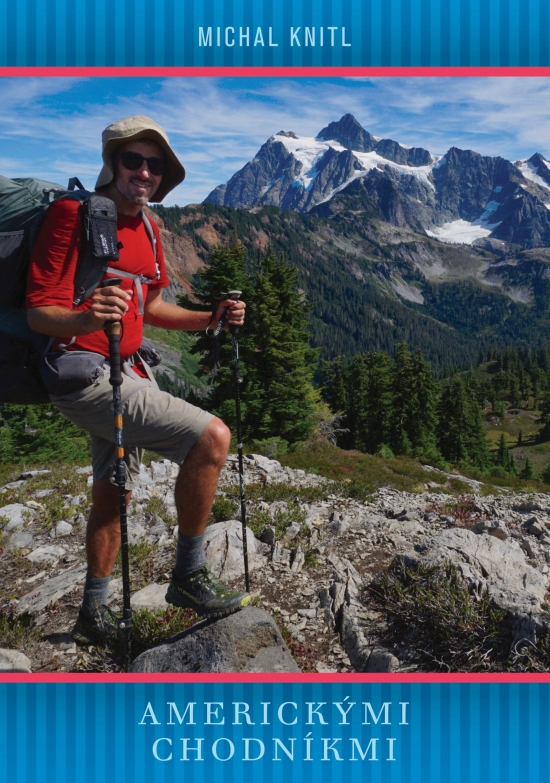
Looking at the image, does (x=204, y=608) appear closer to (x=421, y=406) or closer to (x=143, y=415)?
(x=143, y=415)

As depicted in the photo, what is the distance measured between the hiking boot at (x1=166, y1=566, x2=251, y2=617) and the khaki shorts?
100 cm

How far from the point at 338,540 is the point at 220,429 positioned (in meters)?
4.28

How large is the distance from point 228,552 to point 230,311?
314cm

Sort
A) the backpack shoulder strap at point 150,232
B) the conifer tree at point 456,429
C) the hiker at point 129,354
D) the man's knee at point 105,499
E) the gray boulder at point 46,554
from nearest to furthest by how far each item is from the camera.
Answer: the hiker at point 129,354 → the backpack shoulder strap at point 150,232 → the man's knee at point 105,499 → the gray boulder at point 46,554 → the conifer tree at point 456,429

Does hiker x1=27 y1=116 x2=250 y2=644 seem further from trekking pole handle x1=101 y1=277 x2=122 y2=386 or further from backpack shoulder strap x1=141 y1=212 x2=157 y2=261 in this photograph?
trekking pole handle x1=101 y1=277 x2=122 y2=386

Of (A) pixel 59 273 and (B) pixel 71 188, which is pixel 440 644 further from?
(B) pixel 71 188

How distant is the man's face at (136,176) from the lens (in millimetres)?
3789

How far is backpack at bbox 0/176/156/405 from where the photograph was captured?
136 inches

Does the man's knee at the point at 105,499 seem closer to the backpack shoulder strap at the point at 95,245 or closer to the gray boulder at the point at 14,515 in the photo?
the backpack shoulder strap at the point at 95,245

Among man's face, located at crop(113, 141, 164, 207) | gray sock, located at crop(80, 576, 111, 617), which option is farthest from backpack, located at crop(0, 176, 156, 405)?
gray sock, located at crop(80, 576, 111, 617)

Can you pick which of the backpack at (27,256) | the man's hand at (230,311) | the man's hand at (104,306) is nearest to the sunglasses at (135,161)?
the backpack at (27,256)

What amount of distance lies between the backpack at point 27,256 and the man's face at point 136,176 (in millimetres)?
287

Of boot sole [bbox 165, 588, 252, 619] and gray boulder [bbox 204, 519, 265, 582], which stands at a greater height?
boot sole [bbox 165, 588, 252, 619]

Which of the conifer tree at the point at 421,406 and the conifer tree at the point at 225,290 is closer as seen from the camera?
the conifer tree at the point at 225,290
